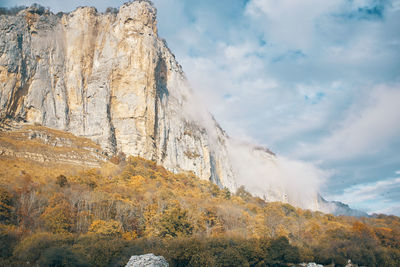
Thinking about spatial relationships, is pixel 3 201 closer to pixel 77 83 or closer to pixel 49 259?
pixel 49 259

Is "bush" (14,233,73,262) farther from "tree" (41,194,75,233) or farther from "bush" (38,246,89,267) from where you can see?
"tree" (41,194,75,233)

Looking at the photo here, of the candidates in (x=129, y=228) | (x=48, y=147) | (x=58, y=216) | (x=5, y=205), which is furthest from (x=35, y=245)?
(x=48, y=147)

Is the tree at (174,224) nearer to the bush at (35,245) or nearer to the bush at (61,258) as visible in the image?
the bush at (35,245)

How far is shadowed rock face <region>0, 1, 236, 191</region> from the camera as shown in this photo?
2237 inches

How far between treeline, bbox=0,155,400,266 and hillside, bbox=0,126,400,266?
8cm

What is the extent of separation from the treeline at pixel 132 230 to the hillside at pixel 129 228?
79mm

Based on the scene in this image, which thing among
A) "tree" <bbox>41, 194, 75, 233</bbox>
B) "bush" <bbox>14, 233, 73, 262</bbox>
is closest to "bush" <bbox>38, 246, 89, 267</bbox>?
"bush" <bbox>14, 233, 73, 262</bbox>

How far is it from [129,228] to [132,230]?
41 centimetres

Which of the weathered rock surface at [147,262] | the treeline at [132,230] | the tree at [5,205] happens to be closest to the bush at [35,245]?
the treeline at [132,230]

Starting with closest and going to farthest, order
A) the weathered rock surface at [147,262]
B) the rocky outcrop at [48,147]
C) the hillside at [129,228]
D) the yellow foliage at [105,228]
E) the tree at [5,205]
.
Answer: the weathered rock surface at [147,262] → the hillside at [129,228] → the tree at [5,205] → the yellow foliage at [105,228] → the rocky outcrop at [48,147]

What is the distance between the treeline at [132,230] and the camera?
2123 centimetres

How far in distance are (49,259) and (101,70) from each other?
2017 inches

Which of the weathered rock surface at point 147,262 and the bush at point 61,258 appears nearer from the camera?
the weathered rock surface at point 147,262

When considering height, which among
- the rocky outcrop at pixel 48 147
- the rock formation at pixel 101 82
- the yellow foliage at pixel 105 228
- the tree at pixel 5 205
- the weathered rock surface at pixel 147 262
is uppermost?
the rock formation at pixel 101 82
